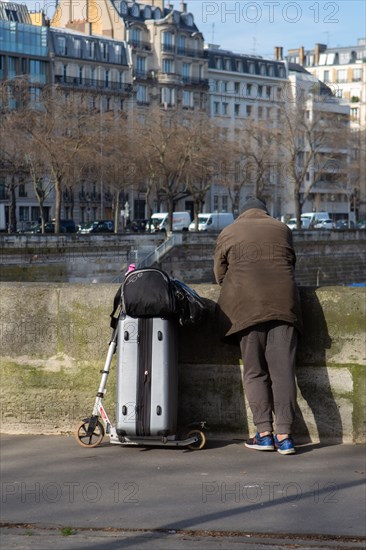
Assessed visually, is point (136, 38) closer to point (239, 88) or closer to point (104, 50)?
point (104, 50)

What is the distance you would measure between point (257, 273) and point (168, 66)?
105 metres

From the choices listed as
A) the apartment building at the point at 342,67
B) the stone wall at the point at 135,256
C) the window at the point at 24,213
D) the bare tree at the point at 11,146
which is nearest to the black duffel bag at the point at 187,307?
the stone wall at the point at 135,256

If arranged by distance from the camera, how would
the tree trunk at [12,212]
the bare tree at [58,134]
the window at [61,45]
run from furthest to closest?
the window at [61,45] → the tree trunk at [12,212] → the bare tree at [58,134]

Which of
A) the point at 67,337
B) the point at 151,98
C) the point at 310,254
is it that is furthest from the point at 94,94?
the point at 67,337

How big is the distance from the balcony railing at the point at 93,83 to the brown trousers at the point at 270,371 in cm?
9074

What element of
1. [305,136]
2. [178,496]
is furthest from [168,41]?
[178,496]

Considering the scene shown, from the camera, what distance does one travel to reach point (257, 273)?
657 centimetres

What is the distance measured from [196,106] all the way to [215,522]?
108542 millimetres

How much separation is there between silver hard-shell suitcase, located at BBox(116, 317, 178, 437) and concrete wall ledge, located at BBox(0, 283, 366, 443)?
23.4 inches

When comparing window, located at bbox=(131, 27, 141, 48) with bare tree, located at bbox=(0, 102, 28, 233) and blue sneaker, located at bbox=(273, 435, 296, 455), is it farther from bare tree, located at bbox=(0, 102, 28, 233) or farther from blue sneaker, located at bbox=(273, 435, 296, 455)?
blue sneaker, located at bbox=(273, 435, 296, 455)

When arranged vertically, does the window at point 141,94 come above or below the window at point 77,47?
below

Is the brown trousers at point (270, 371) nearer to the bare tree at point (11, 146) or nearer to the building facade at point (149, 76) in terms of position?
the bare tree at point (11, 146)

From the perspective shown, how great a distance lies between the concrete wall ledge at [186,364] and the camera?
6.92 meters

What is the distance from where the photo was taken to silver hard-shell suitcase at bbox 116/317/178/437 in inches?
255
